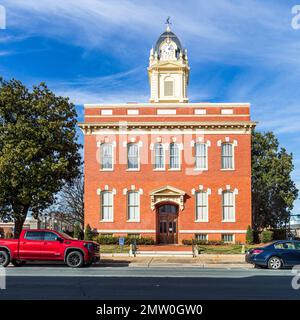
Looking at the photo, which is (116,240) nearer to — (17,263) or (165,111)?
(165,111)

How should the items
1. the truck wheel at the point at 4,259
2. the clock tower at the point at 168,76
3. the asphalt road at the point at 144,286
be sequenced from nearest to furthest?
1. the asphalt road at the point at 144,286
2. the truck wheel at the point at 4,259
3. the clock tower at the point at 168,76

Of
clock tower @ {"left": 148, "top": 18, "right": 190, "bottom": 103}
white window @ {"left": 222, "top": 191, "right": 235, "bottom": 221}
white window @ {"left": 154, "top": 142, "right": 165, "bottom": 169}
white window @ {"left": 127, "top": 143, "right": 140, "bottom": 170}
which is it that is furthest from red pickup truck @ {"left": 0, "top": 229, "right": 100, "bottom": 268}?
clock tower @ {"left": 148, "top": 18, "right": 190, "bottom": 103}

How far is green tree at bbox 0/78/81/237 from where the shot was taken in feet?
125

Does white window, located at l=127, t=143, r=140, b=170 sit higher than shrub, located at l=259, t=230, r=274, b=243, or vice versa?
white window, located at l=127, t=143, r=140, b=170

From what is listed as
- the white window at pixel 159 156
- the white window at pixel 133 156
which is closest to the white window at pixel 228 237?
the white window at pixel 159 156

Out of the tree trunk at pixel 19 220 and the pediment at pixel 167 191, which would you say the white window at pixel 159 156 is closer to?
the pediment at pixel 167 191

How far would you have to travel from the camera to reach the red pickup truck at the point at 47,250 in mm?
23609

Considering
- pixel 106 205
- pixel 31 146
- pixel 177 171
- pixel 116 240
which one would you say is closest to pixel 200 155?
pixel 177 171

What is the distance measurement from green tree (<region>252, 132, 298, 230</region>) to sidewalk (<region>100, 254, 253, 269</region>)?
78.2ft

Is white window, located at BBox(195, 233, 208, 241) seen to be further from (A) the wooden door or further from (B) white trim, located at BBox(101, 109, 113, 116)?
(B) white trim, located at BBox(101, 109, 113, 116)

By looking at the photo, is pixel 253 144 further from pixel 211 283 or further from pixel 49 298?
pixel 49 298

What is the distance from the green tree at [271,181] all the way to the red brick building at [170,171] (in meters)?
13.7
